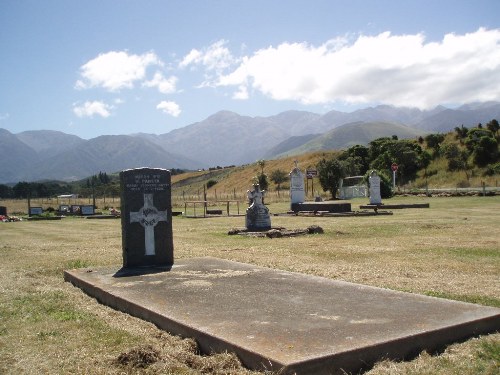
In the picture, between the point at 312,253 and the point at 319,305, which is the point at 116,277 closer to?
the point at 319,305

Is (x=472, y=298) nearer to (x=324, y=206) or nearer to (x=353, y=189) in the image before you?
(x=324, y=206)

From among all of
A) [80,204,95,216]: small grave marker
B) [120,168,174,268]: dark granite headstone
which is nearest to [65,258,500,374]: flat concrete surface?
[120,168,174,268]: dark granite headstone

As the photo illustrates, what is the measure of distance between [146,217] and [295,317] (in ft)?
16.3

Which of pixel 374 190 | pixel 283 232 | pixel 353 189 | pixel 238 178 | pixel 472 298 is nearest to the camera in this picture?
pixel 472 298

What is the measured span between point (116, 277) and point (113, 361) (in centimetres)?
400

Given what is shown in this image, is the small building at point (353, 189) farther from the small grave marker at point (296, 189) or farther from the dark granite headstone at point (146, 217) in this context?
the dark granite headstone at point (146, 217)

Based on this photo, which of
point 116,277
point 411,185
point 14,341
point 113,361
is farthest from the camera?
point 411,185

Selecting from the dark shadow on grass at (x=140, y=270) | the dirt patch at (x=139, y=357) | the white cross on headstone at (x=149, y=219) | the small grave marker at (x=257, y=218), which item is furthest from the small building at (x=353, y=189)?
the dirt patch at (x=139, y=357)

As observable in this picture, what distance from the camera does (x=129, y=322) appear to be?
6133 millimetres

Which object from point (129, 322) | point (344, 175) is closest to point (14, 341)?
point (129, 322)

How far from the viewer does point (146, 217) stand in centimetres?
975

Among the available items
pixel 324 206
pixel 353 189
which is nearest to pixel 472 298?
pixel 324 206

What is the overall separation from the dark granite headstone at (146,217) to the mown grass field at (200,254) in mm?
1290

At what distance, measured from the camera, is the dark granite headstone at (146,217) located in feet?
31.6
